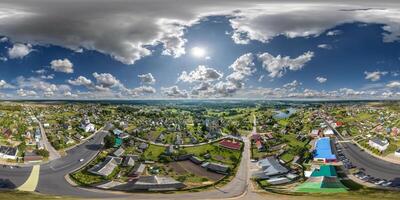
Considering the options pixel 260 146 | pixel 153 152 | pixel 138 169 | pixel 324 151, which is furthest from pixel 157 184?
A: pixel 324 151

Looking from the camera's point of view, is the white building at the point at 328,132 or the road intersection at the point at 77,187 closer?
the road intersection at the point at 77,187

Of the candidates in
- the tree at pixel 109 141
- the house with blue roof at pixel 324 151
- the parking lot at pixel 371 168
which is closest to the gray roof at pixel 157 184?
the tree at pixel 109 141

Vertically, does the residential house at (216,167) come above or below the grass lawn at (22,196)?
above

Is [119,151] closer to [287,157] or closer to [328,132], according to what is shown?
[287,157]

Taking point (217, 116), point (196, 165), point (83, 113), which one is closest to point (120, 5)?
point (83, 113)

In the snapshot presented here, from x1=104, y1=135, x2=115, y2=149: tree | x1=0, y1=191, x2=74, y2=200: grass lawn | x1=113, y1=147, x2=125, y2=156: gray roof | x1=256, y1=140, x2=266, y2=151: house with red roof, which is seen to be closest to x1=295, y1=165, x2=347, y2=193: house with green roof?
x1=256, y1=140, x2=266, y2=151: house with red roof

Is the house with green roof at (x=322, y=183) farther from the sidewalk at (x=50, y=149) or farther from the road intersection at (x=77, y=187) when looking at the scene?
the sidewalk at (x=50, y=149)
